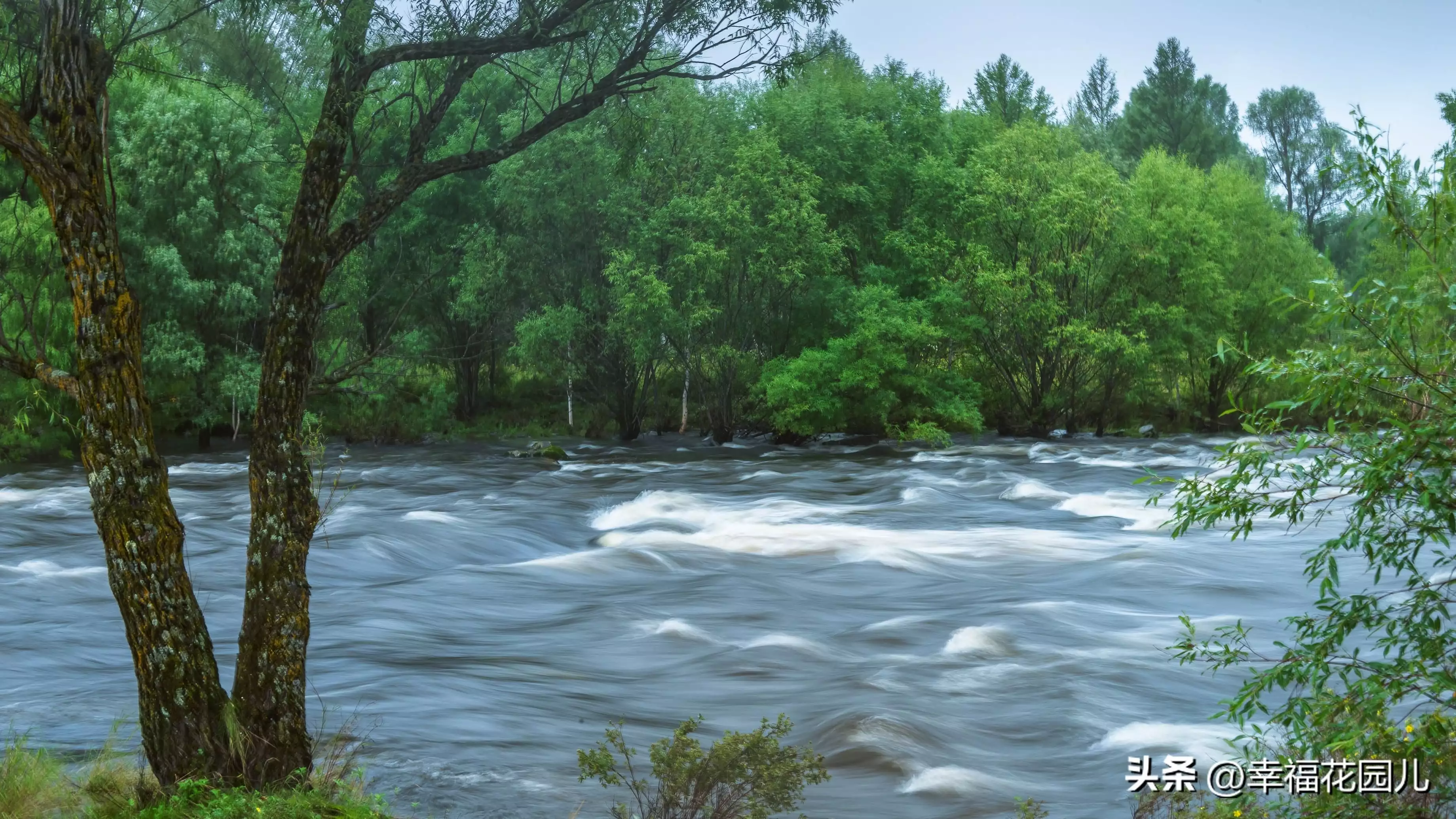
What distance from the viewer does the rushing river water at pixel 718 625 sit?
9.64 m

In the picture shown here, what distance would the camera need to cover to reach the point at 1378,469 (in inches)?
194

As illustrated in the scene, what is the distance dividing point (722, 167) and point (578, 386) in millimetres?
9008

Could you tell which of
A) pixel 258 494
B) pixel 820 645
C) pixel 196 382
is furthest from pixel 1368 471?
pixel 196 382

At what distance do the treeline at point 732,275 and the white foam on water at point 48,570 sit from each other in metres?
15.1

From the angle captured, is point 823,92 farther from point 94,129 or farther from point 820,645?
point 94,129

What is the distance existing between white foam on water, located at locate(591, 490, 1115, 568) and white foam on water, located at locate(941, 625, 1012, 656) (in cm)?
446

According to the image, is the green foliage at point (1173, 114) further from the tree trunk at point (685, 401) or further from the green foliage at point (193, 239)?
the green foliage at point (193, 239)

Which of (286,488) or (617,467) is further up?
(286,488)

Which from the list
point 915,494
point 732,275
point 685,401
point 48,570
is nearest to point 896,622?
point 48,570

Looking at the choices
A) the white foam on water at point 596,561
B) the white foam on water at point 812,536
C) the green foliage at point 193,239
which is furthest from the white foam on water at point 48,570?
the green foliage at point 193,239

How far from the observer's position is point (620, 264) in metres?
37.2

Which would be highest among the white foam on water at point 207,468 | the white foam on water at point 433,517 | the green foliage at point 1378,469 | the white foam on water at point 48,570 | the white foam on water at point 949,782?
the green foliage at point 1378,469

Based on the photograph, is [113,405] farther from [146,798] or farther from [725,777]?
[725,777]

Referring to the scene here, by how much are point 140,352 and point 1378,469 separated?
5453 mm
